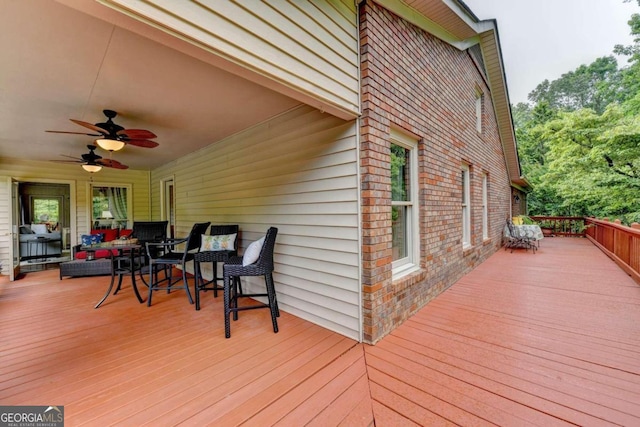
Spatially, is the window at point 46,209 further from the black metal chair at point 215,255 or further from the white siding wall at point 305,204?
the black metal chair at point 215,255

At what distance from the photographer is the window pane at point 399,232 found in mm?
3069

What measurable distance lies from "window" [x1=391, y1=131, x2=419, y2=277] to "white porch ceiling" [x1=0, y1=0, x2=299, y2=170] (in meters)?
1.37

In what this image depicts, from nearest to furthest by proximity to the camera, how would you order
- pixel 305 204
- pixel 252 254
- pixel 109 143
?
pixel 252 254 < pixel 305 204 < pixel 109 143

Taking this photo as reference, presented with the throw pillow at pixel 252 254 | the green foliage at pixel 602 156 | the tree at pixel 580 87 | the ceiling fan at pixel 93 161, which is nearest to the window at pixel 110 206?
the ceiling fan at pixel 93 161

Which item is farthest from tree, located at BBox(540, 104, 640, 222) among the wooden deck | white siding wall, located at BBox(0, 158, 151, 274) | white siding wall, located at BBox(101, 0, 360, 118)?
white siding wall, located at BBox(0, 158, 151, 274)

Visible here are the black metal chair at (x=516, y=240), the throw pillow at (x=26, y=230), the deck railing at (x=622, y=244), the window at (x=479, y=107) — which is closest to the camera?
the deck railing at (x=622, y=244)

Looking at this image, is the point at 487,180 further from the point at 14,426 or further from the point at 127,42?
the point at 14,426

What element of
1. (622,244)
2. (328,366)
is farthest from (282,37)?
(622,244)

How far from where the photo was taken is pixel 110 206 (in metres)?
7.10

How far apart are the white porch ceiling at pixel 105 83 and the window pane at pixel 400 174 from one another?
4.34ft

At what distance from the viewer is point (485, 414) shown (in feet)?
5.17

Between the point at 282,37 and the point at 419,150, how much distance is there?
222 cm

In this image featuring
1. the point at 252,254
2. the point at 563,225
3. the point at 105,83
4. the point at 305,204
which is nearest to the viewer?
the point at 105,83

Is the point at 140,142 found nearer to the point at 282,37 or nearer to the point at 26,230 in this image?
the point at 282,37
